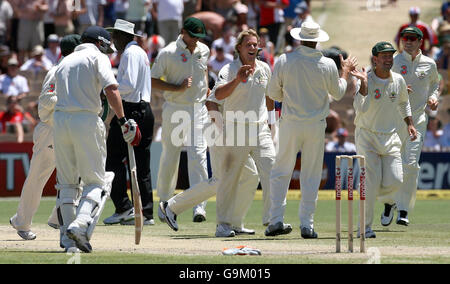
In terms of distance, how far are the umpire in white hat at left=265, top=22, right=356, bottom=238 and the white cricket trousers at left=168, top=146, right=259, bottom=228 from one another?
470 millimetres

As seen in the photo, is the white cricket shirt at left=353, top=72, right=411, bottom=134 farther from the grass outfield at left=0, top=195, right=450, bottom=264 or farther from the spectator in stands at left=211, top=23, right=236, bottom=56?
the spectator in stands at left=211, top=23, right=236, bottom=56

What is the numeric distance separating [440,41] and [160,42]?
6.30 m

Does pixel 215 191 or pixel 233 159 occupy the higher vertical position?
pixel 233 159

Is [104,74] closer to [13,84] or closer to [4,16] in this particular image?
[13,84]

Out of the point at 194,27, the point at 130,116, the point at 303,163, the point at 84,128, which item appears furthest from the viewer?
the point at 194,27

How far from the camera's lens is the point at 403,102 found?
12.4 meters

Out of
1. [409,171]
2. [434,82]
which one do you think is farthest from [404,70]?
[409,171]

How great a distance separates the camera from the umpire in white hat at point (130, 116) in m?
13.1

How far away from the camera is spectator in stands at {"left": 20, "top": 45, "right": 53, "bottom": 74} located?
22.5 m

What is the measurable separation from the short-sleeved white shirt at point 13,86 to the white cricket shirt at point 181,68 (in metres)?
8.66

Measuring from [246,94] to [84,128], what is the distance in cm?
255

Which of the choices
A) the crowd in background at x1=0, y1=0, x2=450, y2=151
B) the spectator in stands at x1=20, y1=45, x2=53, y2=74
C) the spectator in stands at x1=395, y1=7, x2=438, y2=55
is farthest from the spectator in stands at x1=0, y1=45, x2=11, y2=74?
the spectator in stands at x1=395, y1=7, x2=438, y2=55

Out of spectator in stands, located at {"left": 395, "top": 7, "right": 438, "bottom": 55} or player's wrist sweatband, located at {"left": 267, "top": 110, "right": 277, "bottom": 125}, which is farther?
spectator in stands, located at {"left": 395, "top": 7, "right": 438, "bottom": 55}
